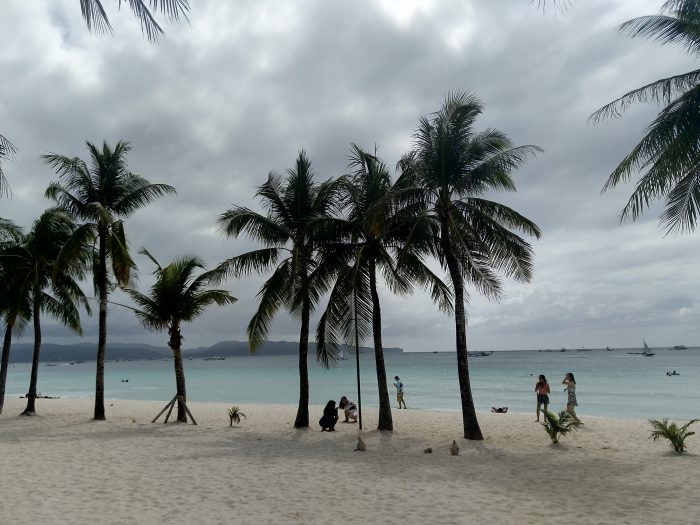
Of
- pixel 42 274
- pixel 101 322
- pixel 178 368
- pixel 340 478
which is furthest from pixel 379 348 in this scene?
pixel 42 274

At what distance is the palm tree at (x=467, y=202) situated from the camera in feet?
42.9

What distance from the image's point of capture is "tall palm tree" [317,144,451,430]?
1477 centimetres

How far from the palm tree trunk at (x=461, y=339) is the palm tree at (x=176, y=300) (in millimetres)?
8102

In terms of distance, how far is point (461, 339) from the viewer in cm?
1312

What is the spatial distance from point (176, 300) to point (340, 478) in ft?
34.7

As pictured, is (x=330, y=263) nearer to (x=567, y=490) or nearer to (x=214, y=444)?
(x=214, y=444)

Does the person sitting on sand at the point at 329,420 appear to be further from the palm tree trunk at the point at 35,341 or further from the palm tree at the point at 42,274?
the palm tree trunk at the point at 35,341

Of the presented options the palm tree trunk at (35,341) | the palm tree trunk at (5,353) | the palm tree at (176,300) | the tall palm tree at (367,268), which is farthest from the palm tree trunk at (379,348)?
the palm tree trunk at (5,353)

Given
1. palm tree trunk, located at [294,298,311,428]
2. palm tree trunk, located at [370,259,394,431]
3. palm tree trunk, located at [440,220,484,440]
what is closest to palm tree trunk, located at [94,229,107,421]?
palm tree trunk, located at [294,298,311,428]

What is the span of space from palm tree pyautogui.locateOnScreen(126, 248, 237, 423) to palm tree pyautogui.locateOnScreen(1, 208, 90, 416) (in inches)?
105

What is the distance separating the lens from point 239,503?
7.14 metres

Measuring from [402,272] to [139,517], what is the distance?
10.3 metres

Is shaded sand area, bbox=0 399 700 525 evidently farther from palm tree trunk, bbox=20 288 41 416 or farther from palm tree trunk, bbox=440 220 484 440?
palm tree trunk, bbox=20 288 41 416

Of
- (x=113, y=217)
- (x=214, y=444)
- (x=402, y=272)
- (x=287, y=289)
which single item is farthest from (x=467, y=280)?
(x=113, y=217)
